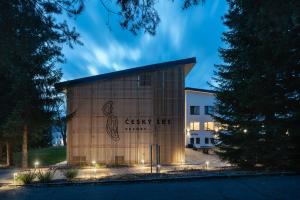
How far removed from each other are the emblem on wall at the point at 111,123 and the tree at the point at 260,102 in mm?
8033

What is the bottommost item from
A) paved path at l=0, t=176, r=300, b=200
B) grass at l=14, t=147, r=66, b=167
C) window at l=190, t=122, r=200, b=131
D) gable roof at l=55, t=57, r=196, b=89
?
grass at l=14, t=147, r=66, b=167

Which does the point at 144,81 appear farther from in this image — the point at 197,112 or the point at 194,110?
the point at 197,112

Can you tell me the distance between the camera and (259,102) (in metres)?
14.3

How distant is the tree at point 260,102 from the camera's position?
14.1 metres

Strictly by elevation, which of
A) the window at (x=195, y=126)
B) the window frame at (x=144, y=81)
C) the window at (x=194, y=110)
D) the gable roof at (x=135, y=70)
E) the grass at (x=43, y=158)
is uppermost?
the gable roof at (x=135, y=70)

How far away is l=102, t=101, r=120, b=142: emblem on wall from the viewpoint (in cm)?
2311

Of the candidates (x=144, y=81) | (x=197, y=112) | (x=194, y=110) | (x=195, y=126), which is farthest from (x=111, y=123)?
(x=195, y=126)

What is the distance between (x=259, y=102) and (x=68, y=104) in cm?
1259

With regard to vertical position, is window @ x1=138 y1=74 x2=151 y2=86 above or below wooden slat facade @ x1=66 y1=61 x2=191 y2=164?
above

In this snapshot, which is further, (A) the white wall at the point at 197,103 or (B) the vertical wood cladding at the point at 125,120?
(A) the white wall at the point at 197,103

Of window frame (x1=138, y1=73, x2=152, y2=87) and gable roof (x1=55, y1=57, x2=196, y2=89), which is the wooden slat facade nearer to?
window frame (x1=138, y1=73, x2=152, y2=87)

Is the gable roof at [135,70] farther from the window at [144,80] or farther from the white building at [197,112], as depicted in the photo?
the white building at [197,112]

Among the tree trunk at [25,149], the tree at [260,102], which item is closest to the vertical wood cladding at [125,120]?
the tree trunk at [25,149]

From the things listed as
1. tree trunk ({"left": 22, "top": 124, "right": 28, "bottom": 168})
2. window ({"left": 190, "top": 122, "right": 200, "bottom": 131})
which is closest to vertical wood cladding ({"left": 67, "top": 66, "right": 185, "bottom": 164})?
tree trunk ({"left": 22, "top": 124, "right": 28, "bottom": 168})
